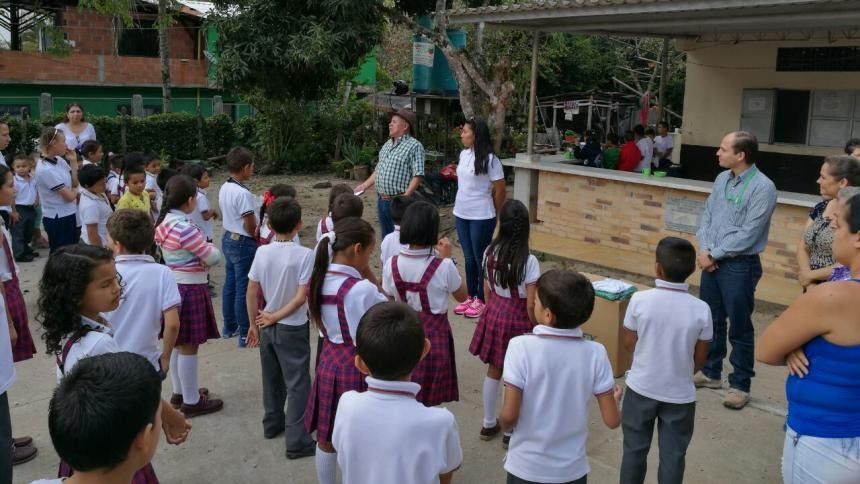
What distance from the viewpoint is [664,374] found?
10.3 feet

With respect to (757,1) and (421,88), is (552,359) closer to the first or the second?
(757,1)

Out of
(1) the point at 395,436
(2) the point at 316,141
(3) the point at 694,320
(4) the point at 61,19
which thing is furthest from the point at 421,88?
(4) the point at 61,19

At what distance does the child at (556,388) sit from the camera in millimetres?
2537

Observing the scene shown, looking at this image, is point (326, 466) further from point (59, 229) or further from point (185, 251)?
point (59, 229)

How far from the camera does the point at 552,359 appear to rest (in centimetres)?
254

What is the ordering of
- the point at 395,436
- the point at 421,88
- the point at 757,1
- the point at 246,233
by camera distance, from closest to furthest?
the point at 395,436 → the point at 246,233 → the point at 757,1 → the point at 421,88

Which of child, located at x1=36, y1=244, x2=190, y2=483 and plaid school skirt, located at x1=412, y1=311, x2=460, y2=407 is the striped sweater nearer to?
plaid school skirt, located at x1=412, y1=311, x2=460, y2=407

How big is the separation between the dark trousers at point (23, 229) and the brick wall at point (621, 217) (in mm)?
5820

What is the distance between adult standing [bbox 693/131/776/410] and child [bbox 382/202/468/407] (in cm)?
197

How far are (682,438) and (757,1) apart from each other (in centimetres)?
442

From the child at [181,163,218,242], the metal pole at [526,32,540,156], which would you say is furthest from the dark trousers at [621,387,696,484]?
the metal pole at [526,32,540,156]

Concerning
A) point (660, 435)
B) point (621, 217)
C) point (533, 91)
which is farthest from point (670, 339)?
point (533, 91)

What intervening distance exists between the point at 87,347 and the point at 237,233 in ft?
9.66

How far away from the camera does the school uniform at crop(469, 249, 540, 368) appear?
12.9ft
